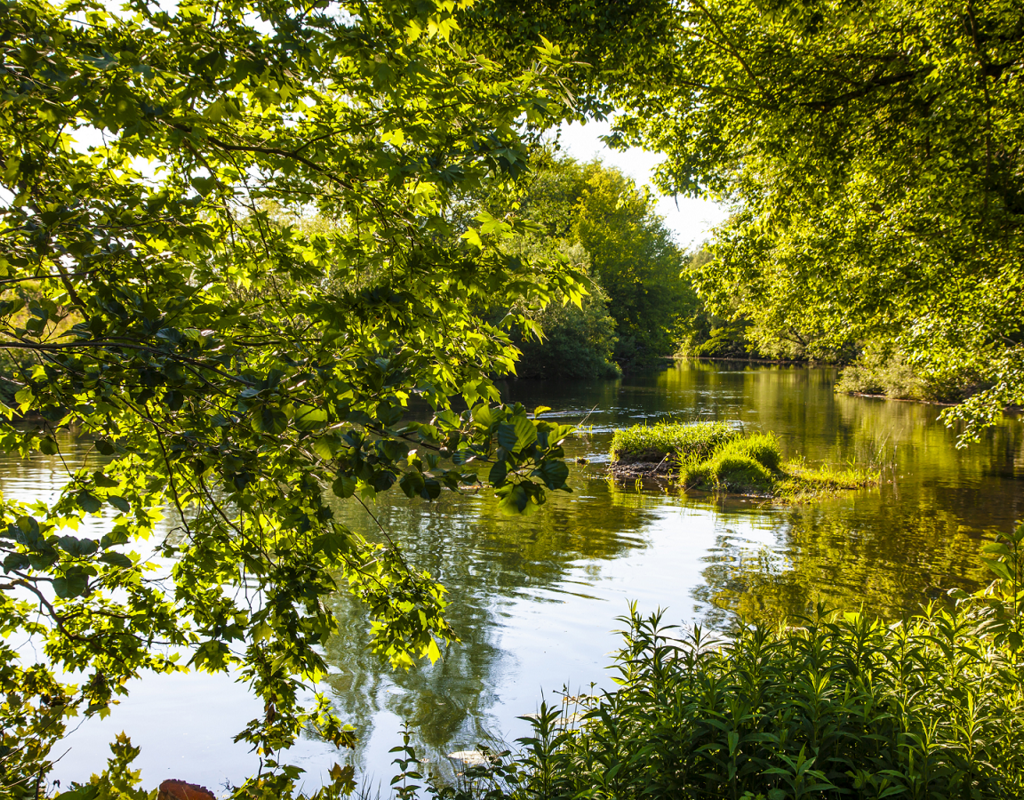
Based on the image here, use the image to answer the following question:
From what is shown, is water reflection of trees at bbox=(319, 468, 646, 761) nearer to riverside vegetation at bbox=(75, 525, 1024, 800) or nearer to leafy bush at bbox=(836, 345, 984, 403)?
riverside vegetation at bbox=(75, 525, 1024, 800)

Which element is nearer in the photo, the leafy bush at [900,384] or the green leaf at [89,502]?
the green leaf at [89,502]

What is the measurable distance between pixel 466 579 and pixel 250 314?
7177 mm

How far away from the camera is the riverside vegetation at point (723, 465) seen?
15781 millimetres

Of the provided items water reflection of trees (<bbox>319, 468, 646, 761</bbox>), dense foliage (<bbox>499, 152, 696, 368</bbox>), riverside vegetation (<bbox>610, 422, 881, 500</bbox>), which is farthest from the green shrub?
dense foliage (<bbox>499, 152, 696, 368</bbox>)

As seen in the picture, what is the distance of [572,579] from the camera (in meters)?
9.93

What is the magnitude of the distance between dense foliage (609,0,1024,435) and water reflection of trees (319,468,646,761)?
5.56 m

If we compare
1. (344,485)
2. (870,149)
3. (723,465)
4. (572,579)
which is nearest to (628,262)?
(723,465)

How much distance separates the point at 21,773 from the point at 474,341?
226cm

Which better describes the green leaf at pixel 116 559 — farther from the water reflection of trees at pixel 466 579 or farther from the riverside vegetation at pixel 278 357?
the water reflection of trees at pixel 466 579

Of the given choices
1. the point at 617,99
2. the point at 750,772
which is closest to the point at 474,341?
the point at 750,772

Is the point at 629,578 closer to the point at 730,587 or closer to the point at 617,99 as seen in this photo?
the point at 730,587

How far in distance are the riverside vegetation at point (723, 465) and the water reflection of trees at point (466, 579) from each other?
1.36 metres

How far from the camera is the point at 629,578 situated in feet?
32.7

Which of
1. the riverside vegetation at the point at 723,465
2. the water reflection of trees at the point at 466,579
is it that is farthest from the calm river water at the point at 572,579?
the riverside vegetation at the point at 723,465
